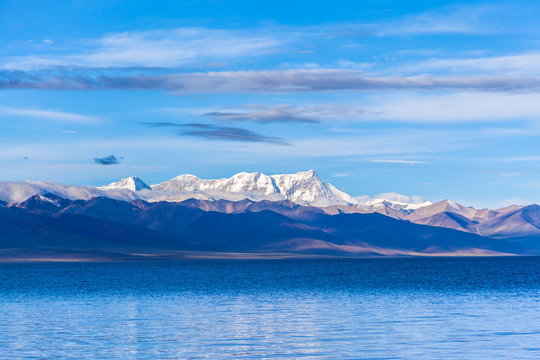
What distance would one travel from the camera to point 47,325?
52.5 meters

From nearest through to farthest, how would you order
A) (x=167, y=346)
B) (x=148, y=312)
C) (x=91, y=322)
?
(x=167, y=346) < (x=91, y=322) < (x=148, y=312)

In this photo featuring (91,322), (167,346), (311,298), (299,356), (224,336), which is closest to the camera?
(299,356)

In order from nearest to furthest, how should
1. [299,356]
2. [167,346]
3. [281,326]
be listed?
[299,356], [167,346], [281,326]

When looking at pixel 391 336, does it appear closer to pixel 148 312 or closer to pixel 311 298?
pixel 148 312

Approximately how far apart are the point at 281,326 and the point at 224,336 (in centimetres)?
568

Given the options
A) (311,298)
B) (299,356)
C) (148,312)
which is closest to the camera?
(299,356)

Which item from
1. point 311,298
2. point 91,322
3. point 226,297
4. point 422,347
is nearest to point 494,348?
point 422,347

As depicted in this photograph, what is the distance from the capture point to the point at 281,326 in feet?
166

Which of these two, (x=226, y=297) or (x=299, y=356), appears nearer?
(x=299, y=356)

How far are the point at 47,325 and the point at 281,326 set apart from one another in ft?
48.7

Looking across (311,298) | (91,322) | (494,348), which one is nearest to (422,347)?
(494,348)

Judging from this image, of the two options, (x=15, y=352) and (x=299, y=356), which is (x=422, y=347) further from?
(x=15, y=352)

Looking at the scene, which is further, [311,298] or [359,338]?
[311,298]

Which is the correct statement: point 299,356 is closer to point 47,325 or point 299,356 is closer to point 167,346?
point 167,346
